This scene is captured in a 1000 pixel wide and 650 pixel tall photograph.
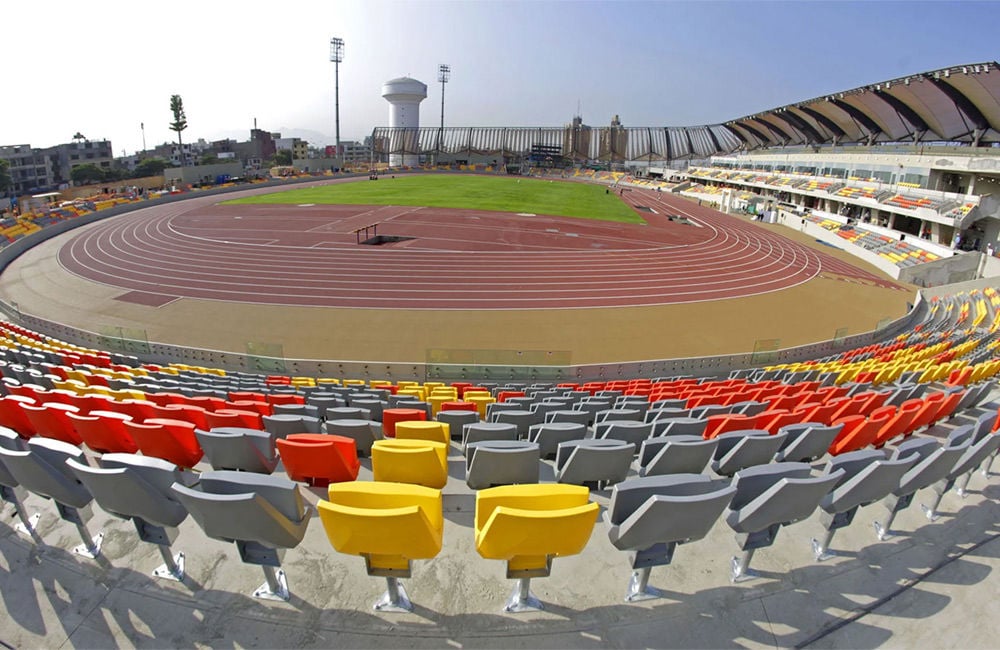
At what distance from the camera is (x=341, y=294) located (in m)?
22.1

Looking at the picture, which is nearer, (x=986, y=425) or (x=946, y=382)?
(x=986, y=425)

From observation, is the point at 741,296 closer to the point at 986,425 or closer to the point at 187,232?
the point at 986,425

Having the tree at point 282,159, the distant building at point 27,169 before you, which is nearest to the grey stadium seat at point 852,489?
the distant building at point 27,169

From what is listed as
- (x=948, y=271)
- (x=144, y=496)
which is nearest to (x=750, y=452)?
(x=144, y=496)

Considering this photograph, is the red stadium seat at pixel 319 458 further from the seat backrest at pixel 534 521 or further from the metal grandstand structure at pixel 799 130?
the metal grandstand structure at pixel 799 130

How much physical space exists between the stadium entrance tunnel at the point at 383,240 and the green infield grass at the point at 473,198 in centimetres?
1571

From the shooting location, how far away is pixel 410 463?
4125mm

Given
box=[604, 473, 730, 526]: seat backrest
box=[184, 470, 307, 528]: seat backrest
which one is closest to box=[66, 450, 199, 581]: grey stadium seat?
box=[184, 470, 307, 528]: seat backrest

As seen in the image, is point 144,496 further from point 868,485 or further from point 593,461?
point 868,485

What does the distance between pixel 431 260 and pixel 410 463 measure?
81.6 ft

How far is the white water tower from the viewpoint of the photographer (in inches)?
5773

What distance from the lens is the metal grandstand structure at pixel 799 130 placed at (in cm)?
4404

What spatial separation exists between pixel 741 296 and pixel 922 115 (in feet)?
155

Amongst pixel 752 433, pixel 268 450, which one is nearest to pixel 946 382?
pixel 752 433
